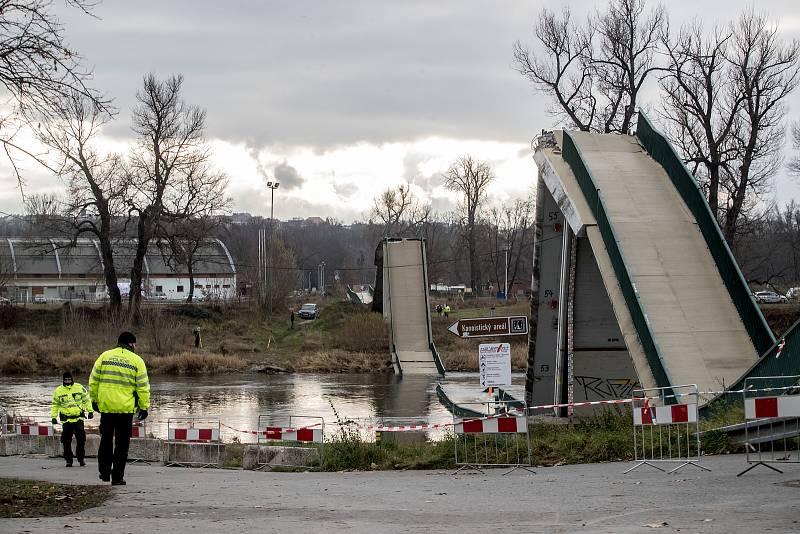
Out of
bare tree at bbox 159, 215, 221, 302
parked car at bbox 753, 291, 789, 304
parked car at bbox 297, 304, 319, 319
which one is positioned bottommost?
parked car at bbox 297, 304, 319, 319

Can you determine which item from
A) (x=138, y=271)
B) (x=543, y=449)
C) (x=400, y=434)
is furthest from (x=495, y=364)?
(x=138, y=271)

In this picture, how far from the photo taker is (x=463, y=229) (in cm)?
10731

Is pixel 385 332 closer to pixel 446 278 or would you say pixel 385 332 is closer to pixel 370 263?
pixel 446 278

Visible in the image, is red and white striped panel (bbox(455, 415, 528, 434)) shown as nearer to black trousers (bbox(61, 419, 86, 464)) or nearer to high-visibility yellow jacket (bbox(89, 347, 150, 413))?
high-visibility yellow jacket (bbox(89, 347, 150, 413))

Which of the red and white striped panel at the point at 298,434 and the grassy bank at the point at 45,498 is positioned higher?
the red and white striped panel at the point at 298,434

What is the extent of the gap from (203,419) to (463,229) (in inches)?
3119

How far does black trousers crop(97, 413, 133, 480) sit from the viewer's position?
488 inches

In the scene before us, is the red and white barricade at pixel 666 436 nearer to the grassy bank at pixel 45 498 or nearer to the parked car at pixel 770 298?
the grassy bank at pixel 45 498

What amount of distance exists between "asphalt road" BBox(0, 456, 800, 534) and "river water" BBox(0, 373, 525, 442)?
13037mm

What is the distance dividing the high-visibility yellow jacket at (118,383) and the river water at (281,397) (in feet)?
43.0

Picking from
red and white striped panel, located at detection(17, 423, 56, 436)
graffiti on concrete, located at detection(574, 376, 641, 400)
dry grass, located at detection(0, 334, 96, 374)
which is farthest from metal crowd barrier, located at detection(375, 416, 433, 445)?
dry grass, located at detection(0, 334, 96, 374)

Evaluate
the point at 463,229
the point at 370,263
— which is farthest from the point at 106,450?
the point at 370,263

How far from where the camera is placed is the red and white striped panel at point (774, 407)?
37.2 ft

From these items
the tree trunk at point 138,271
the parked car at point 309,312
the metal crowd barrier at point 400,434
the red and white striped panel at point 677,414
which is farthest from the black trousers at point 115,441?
the parked car at point 309,312
